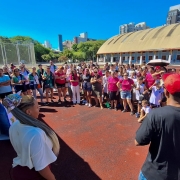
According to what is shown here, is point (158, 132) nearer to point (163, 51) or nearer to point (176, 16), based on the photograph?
point (163, 51)

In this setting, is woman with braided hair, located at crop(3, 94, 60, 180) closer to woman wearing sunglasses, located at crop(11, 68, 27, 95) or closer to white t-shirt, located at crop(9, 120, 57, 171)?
white t-shirt, located at crop(9, 120, 57, 171)

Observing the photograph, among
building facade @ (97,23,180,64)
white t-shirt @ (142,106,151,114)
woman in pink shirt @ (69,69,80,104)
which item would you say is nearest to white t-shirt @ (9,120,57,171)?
white t-shirt @ (142,106,151,114)

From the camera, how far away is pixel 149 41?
2986 centimetres

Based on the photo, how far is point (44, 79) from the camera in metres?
6.73

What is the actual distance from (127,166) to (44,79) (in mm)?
5310

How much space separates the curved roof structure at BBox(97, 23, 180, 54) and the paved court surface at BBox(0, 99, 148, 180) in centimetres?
2619

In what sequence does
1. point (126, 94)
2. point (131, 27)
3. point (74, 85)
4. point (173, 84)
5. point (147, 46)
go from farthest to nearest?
point (131, 27), point (147, 46), point (74, 85), point (126, 94), point (173, 84)

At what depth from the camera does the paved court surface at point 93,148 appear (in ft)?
9.07

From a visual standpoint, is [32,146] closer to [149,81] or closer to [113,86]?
[113,86]

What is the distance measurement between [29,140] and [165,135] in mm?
1233

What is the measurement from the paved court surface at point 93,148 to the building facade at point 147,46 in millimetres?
26152

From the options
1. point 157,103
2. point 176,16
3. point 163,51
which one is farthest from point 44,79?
point 176,16

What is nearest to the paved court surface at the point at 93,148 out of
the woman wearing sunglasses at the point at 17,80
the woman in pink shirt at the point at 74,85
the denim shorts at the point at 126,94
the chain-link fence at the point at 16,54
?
the denim shorts at the point at 126,94

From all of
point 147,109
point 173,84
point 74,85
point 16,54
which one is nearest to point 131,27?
point 16,54
